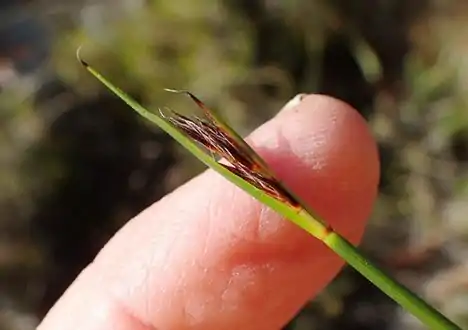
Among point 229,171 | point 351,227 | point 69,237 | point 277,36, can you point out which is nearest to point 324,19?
point 277,36

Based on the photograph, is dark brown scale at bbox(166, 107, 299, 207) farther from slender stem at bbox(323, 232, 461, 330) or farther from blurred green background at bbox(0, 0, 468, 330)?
blurred green background at bbox(0, 0, 468, 330)

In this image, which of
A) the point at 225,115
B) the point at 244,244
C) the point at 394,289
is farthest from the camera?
the point at 225,115

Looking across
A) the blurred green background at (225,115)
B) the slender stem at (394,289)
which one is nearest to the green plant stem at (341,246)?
the slender stem at (394,289)

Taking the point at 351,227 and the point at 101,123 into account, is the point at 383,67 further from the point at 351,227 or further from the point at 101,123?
the point at 351,227

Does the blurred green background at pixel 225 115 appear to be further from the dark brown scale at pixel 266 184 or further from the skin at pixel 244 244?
the dark brown scale at pixel 266 184

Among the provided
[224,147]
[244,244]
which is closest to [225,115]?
[244,244]

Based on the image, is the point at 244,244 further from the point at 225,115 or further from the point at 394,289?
the point at 225,115
